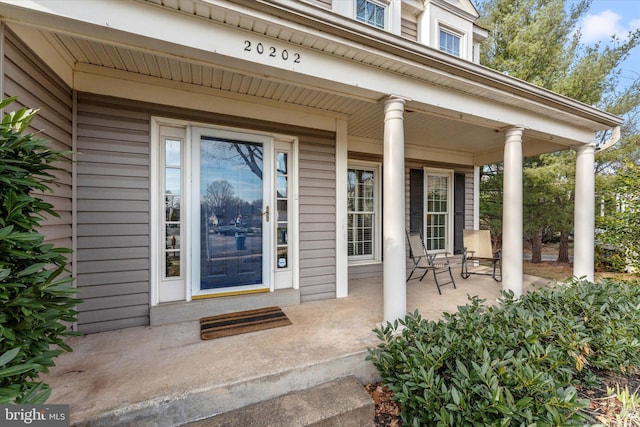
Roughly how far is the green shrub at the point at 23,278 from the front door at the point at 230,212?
5.21 feet

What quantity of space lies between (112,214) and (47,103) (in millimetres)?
998

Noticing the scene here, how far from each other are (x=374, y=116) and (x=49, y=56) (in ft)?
10.8

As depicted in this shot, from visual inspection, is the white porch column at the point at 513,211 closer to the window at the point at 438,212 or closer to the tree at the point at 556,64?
the window at the point at 438,212

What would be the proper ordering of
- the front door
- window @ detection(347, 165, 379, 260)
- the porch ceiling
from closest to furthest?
the porch ceiling
the front door
window @ detection(347, 165, 379, 260)

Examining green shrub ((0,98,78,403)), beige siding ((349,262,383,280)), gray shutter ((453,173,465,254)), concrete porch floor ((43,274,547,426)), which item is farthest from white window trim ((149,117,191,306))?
gray shutter ((453,173,465,254))

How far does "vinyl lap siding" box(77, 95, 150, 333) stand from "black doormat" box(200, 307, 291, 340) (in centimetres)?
67

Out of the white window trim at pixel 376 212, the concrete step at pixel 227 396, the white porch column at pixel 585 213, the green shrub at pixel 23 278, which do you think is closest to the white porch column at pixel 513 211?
the white porch column at pixel 585 213

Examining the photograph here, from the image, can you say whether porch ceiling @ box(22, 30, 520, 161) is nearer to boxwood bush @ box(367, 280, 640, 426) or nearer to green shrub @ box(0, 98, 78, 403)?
green shrub @ box(0, 98, 78, 403)

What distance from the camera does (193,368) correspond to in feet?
6.27

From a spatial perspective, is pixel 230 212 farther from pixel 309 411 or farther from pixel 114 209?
pixel 309 411

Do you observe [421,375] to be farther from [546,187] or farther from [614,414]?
[546,187]

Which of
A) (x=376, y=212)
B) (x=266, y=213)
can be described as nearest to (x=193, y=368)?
(x=266, y=213)

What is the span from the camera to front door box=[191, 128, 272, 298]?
Answer: 9.55 feet

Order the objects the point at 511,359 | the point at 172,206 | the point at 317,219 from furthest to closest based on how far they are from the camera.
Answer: the point at 317,219 < the point at 172,206 < the point at 511,359
